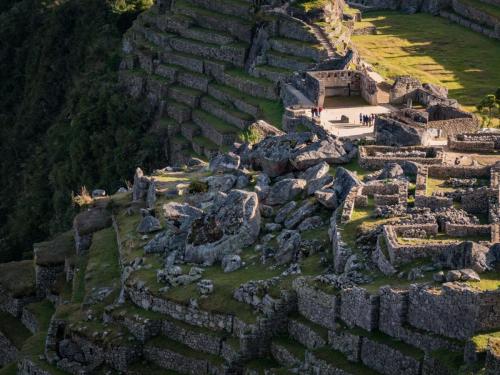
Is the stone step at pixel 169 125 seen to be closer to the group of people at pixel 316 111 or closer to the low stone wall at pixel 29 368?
the group of people at pixel 316 111

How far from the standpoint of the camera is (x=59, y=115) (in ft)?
341

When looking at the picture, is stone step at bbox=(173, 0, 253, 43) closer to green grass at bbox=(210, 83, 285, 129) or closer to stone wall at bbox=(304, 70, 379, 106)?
green grass at bbox=(210, 83, 285, 129)

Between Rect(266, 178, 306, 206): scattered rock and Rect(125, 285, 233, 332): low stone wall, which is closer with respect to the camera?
Rect(125, 285, 233, 332): low stone wall

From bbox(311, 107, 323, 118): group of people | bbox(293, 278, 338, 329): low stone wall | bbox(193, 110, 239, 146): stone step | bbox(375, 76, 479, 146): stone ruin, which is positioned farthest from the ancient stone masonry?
A: bbox(293, 278, 338, 329): low stone wall

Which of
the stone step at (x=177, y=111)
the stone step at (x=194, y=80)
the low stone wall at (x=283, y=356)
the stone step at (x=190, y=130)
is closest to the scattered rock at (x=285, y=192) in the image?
the low stone wall at (x=283, y=356)

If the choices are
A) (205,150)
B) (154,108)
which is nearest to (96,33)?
(154,108)

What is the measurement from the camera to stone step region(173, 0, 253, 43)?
8794 centimetres

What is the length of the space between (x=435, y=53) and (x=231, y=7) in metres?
14.7

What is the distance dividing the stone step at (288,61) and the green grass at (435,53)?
191 inches

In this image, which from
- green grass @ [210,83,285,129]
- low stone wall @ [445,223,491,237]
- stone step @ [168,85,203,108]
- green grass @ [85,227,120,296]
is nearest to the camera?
low stone wall @ [445,223,491,237]

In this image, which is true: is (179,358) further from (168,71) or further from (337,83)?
(168,71)

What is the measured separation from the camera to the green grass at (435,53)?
279ft

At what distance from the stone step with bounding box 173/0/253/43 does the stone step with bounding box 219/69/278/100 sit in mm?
3716

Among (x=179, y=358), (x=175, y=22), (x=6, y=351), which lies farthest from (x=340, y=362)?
(x=175, y=22)
